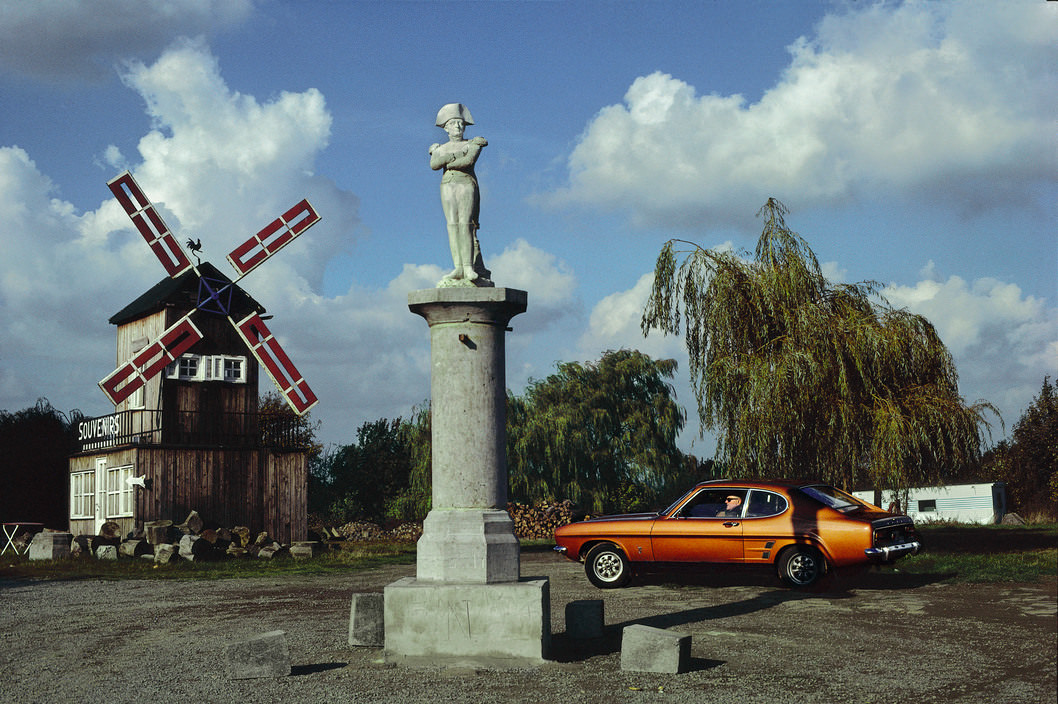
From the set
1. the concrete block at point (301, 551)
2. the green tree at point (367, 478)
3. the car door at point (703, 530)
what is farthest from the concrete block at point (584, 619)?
the green tree at point (367, 478)

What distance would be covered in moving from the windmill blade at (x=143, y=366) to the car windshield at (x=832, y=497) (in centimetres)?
2018

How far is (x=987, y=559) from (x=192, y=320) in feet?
71.9

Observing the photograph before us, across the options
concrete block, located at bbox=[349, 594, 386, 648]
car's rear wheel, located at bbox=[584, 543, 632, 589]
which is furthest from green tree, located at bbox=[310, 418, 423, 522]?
concrete block, located at bbox=[349, 594, 386, 648]

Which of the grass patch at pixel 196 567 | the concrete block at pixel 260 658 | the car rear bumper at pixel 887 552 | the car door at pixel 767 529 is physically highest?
the car door at pixel 767 529

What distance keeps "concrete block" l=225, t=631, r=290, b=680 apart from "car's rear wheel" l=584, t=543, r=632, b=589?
22.9ft

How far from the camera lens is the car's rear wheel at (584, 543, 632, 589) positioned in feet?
48.0

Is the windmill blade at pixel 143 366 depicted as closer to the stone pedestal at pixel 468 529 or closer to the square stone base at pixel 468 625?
the stone pedestal at pixel 468 529

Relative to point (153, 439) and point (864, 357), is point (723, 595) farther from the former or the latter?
point (153, 439)

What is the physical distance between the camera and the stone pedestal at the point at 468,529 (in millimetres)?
8531

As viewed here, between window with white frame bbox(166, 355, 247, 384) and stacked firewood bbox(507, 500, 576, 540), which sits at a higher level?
window with white frame bbox(166, 355, 247, 384)

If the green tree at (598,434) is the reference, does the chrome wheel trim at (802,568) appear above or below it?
below

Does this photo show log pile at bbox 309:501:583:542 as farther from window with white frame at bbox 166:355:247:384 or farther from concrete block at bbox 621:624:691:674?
concrete block at bbox 621:624:691:674

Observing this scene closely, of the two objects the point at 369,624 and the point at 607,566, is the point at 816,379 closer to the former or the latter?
the point at 607,566

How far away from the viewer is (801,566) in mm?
13547
